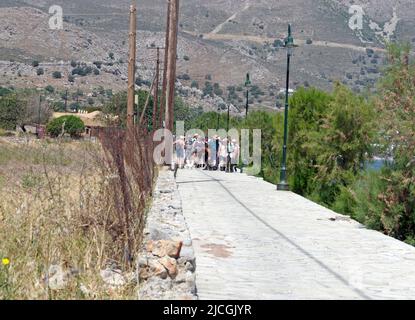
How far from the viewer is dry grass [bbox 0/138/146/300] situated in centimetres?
742

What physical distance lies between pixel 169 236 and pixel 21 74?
325 feet

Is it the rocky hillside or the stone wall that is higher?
the rocky hillside

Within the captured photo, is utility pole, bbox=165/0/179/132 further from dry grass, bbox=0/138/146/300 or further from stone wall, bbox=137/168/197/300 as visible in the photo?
stone wall, bbox=137/168/197/300

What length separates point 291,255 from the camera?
1195 centimetres

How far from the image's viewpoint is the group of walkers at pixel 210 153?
38384 millimetres

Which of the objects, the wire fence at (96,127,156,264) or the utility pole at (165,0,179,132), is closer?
the wire fence at (96,127,156,264)

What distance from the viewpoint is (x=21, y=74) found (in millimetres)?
104438

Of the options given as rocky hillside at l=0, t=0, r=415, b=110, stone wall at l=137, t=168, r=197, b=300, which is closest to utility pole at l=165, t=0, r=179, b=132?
stone wall at l=137, t=168, r=197, b=300

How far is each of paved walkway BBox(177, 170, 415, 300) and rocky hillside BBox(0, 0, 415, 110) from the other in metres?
78.6

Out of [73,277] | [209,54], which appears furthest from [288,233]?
[209,54]

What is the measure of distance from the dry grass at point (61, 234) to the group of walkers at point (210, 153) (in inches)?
1015

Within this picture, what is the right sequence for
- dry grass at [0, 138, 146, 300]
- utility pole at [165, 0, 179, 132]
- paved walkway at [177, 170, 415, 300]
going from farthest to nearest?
utility pole at [165, 0, 179, 132] < paved walkway at [177, 170, 415, 300] < dry grass at [0, 138, 146, 300]

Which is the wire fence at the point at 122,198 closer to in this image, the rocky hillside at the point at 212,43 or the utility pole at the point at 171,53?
the utility pole at the point at 171,53
